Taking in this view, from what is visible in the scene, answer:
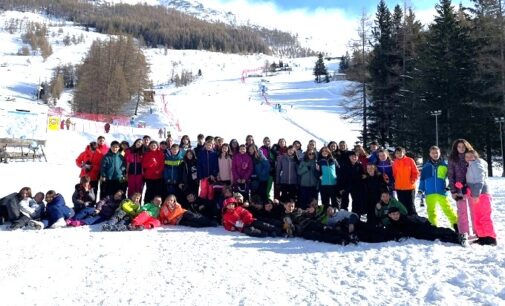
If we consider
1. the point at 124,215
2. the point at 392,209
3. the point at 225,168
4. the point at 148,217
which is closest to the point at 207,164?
the point at 225,168

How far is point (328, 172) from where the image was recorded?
9117 mm

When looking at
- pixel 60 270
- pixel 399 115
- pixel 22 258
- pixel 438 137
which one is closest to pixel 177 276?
pixel 60 270

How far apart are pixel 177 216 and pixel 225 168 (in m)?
1.62

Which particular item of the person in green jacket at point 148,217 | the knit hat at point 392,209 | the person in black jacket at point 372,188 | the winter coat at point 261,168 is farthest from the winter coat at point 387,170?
the person in green jacket at point 148,217

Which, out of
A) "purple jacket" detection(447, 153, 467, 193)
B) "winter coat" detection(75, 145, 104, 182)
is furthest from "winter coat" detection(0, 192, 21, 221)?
"purple jacket" detection(447, 153, 467, 193)

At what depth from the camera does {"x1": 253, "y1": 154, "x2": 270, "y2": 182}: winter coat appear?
957cm

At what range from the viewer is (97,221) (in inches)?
345

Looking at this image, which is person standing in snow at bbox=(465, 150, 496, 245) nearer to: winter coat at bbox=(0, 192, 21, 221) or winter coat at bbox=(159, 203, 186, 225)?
winter coat at bbox=(159, 203, 186, 225)

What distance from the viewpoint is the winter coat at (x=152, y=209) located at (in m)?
8.62

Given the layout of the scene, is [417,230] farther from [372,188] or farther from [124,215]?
[124,215]

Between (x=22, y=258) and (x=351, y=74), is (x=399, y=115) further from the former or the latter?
(x=22, y=258)

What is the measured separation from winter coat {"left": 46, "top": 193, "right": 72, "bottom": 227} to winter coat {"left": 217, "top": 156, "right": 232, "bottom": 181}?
10.5 feet

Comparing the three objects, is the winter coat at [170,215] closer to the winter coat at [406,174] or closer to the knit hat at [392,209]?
the knit hat at [392,209]

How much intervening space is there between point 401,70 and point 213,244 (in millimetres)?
21825
